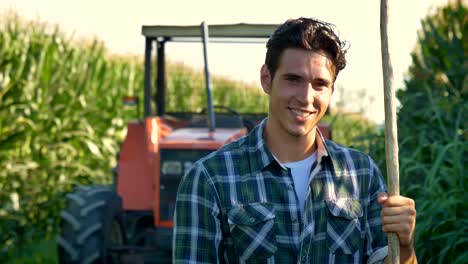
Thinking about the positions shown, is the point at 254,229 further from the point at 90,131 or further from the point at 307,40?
the point at 90,131

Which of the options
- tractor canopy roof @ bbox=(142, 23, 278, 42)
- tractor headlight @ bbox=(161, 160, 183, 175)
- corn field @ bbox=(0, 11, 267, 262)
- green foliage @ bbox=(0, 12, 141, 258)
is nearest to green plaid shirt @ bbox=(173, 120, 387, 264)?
tractor headlight @ bbox=(161, 160, 183, 175)

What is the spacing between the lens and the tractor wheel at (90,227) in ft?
23.1

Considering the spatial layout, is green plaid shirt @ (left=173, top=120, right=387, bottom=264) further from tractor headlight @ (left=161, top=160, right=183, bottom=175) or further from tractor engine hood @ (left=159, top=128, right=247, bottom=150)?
tractor headlight @ (left=161, top=160, right=183, bottom=175)

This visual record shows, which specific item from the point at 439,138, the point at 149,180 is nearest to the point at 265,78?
the point at 439,138

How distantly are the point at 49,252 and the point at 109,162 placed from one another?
2.87 meters

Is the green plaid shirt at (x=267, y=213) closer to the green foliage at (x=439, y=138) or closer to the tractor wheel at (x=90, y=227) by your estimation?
the green foliage at (x=439, y=138)

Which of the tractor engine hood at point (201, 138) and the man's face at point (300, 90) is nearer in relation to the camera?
the man's face at point (300, 90)

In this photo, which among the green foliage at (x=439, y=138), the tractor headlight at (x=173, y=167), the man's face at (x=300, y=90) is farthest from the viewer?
the tractor headlight at (x=173, y=167)

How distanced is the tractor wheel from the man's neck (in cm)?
440

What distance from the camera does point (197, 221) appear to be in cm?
270

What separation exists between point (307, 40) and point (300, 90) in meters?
0.13

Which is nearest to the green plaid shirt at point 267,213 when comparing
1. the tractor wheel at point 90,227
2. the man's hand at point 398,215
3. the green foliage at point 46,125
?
the man's hand at point 398,215

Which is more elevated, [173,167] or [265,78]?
[265,78]

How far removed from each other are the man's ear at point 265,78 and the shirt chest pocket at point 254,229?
0.33m
